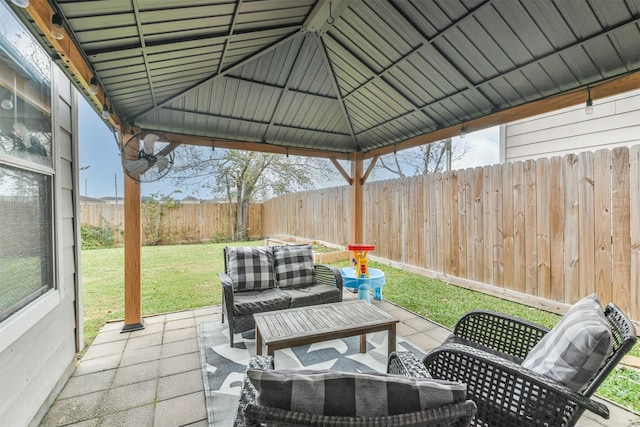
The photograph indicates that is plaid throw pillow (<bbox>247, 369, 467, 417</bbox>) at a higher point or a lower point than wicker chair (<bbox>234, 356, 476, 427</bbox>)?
higher

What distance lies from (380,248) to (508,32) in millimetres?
4973

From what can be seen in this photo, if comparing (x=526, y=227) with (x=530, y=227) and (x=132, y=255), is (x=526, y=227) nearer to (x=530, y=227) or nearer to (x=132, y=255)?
(x=530, y=227)

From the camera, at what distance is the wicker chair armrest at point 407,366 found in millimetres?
1521

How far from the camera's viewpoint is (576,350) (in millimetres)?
1319

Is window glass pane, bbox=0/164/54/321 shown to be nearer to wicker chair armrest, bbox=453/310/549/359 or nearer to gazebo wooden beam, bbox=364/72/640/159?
wicker chair armrest, bbox=453/310/549/359

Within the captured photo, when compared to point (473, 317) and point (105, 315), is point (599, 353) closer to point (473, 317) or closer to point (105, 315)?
point (473, 317)

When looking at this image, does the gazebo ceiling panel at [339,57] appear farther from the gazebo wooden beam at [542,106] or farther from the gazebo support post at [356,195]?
the gazebo support post at [356,195]

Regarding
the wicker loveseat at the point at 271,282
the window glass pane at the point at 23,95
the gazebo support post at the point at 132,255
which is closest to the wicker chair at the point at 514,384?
the wicker loveseat at the point at 271,282

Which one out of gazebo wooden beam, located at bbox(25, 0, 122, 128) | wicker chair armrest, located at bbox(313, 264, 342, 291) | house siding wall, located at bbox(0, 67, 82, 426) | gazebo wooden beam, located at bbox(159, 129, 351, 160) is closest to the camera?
gazebo wooden beam, located at bbox(25, 0, 122, 128)

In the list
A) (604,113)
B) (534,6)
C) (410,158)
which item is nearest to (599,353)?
(534,6)

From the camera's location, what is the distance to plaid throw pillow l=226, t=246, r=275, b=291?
11.6 ft

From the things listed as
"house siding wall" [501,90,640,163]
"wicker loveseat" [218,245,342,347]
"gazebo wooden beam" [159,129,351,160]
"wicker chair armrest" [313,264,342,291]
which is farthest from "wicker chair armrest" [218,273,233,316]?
"house siding wall" [501,90,640,163]

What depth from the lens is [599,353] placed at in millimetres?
1257

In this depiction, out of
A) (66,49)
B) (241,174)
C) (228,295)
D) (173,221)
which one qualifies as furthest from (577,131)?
(173,221)
